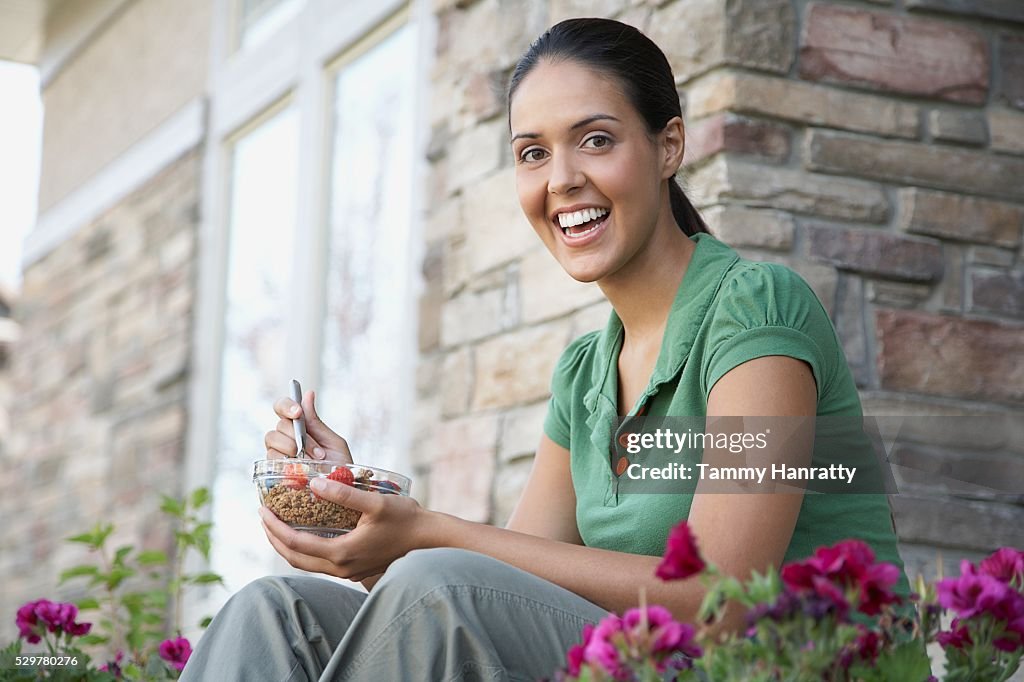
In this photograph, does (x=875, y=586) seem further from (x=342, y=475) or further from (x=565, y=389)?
(x=565, y=389)

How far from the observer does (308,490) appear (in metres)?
1.68

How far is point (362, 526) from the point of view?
160 centimetres

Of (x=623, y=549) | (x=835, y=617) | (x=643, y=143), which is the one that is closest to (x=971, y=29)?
(x=643, y=143)

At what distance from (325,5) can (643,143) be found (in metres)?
3.17

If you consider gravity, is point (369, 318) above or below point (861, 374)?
above

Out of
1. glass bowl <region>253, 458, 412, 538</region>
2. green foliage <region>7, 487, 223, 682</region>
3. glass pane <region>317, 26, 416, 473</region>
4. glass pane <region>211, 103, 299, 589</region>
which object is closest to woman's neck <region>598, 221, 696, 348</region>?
glass bowl <region>253, 458, 412, 538</region>

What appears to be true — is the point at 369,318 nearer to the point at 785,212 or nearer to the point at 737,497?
the point at 785,212

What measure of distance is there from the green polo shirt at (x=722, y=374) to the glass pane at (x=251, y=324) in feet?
10.3

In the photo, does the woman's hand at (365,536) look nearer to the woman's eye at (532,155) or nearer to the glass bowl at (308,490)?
the glass bowl at (308,490)

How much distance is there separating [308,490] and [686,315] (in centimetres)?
53

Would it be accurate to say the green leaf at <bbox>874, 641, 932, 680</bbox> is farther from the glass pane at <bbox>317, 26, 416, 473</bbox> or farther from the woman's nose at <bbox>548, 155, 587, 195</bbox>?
the glass pane at <bbox>317, 26, 416, 473</bbox>

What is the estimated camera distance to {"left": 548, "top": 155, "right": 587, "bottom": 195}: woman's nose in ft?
6.28

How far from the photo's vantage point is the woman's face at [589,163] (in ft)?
Result: 6.24

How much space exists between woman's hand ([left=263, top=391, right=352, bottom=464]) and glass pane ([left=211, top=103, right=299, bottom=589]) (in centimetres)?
293
